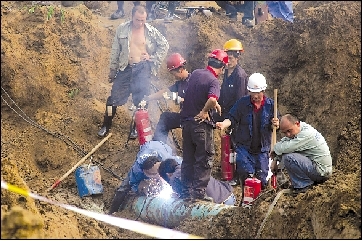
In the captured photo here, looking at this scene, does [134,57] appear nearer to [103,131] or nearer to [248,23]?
[103,131]

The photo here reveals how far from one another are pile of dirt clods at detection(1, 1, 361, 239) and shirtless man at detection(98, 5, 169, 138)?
0.97 meters

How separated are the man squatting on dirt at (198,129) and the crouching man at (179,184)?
0.54 feet

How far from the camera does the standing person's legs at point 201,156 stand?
6906mm

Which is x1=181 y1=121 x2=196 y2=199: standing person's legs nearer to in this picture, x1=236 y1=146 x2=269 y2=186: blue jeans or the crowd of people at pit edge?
the crowd of people at pit edge

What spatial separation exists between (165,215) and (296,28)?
5.51 metres

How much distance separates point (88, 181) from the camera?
26.0 feet

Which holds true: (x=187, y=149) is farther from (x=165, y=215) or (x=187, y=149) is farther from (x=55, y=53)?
(x=55, y=53)

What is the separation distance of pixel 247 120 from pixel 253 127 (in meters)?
0.12

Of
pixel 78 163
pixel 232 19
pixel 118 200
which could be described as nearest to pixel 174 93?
pixel 118 200

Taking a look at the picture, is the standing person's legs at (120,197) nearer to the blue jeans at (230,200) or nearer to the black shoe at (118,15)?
the blue jeans at (230,200)

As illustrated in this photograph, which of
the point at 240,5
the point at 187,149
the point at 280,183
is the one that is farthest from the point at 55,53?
the point at 280,183

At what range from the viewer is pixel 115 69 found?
9.18 meters

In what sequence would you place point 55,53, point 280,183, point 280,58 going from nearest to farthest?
point 280,183 → point 280,58 → point 55,53

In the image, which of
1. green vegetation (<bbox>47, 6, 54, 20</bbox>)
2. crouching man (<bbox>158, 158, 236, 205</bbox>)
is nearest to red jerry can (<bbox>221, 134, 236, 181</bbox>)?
crouching man (<bbox>158, 158, 236, 205</bbox>)
